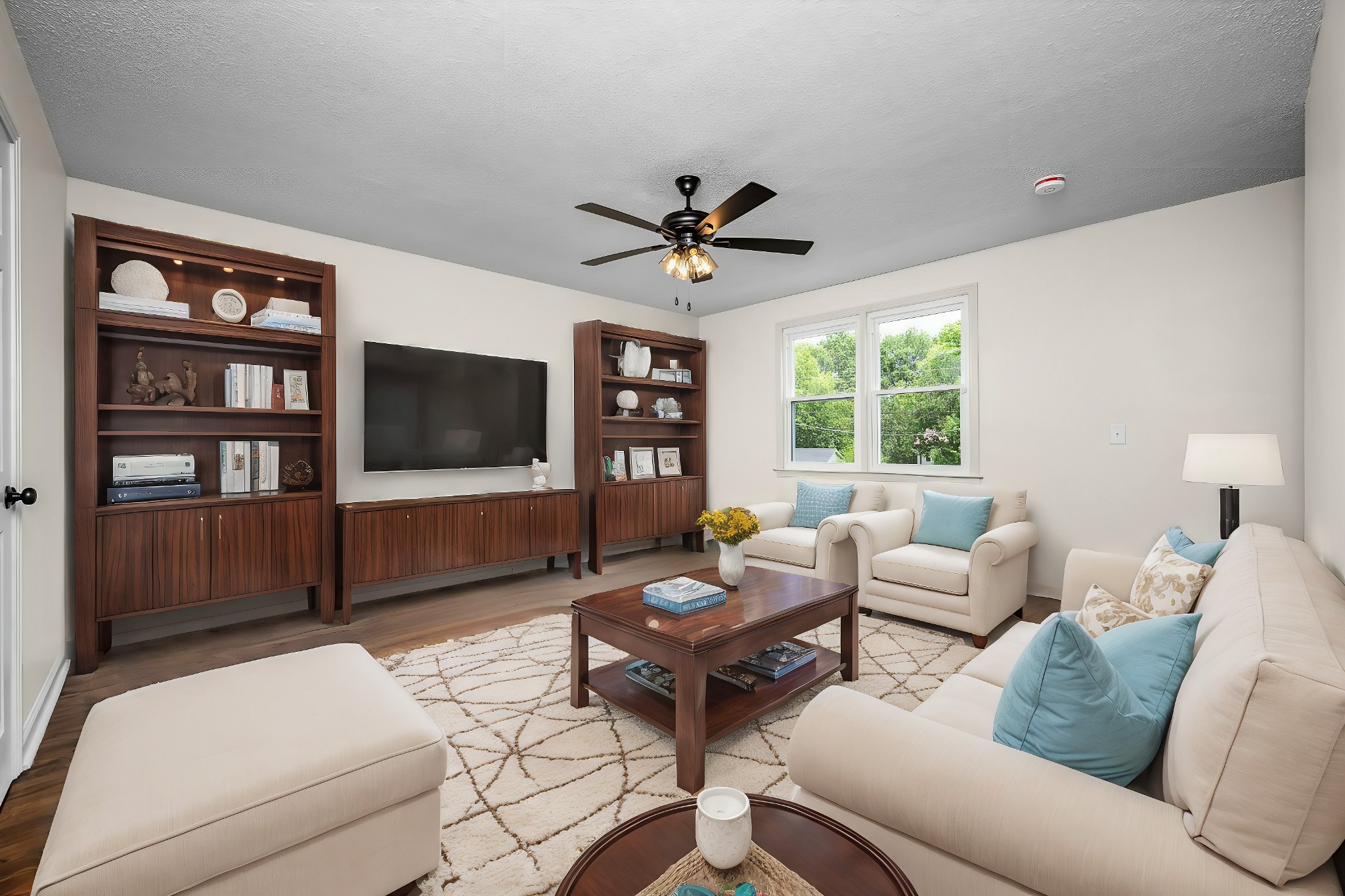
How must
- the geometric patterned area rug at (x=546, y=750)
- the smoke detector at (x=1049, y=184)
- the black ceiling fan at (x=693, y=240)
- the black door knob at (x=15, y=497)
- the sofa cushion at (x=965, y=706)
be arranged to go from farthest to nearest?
the smoke detector at (x=1049, y=184), the black ceiling fan at (x=693, y=240), the black door knob at (x=15, y=497), the geometric patterned area rug at (x=546, y=750), the sofa cushion at (x=965, y=706)

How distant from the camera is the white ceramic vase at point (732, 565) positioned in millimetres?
2699

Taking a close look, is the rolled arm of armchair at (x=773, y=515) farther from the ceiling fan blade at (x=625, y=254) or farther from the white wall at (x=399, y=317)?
the ceiling fan blade at (x=625, y=254)

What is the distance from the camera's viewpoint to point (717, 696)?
2.28 metres

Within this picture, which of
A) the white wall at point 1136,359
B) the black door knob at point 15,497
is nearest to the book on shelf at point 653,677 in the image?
the black door knob at point 15,497

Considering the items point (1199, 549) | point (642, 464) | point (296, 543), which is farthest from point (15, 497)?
point (642, 464)

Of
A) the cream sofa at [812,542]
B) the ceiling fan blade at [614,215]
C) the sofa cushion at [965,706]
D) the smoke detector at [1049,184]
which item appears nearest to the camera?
the sofa cushion at [965,706]

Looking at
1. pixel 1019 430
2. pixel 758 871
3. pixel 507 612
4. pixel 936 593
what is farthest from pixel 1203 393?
pixel 507 612

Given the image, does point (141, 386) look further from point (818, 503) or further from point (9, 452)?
point (818, 503)

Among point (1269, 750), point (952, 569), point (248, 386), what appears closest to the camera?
point (1269, 750)

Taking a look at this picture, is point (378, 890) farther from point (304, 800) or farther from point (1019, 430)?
point (1019, 430)

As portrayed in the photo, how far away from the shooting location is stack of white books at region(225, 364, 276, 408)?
3.43 m

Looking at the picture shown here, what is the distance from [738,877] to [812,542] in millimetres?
3395

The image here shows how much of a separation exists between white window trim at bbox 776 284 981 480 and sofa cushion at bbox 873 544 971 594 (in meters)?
0.98

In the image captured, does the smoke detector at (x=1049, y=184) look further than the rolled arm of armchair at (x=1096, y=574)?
Yes
